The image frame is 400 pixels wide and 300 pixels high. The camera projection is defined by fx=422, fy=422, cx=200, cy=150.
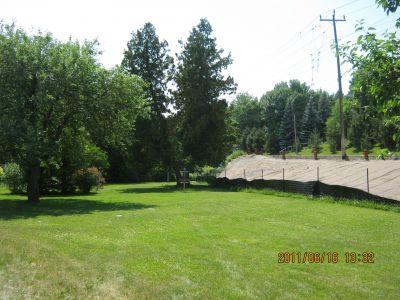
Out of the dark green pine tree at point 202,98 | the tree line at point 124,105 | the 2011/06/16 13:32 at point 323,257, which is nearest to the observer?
the tree line at point 124,105

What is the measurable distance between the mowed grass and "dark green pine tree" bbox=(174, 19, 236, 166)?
24.7m

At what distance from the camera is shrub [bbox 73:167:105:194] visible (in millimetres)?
33656

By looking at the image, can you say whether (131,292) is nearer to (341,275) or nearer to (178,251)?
(178,251)

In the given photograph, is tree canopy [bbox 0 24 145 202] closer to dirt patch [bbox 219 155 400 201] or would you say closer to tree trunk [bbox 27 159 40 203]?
tree trunk [bbox 27 159 40 203]

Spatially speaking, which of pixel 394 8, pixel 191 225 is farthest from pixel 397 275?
pixel 191 225

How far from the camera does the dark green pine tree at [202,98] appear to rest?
4059 cm

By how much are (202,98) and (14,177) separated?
1835cm

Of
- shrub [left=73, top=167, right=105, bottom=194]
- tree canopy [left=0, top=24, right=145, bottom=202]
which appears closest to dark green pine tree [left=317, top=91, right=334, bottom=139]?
shrub [left=73, top=167, right=105, bottom=194]

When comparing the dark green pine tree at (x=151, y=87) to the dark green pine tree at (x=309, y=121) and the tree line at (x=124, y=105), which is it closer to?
the tree line at (x=124, y=105)

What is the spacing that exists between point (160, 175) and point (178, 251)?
55838mm

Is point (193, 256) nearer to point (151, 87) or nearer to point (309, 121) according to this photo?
point (151, 87)

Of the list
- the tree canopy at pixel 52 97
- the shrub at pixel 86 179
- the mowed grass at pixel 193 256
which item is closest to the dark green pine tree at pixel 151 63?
the shrub at pixel 86 179

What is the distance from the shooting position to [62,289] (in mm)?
6695

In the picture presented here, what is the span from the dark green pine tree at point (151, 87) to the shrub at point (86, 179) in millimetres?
8131
